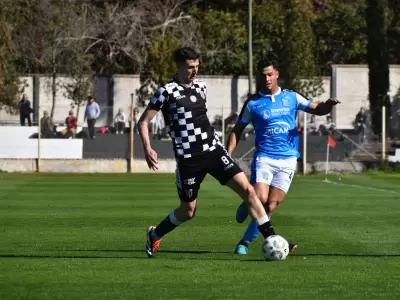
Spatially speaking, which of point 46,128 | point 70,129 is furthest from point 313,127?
point 46,128

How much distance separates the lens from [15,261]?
37.0ft

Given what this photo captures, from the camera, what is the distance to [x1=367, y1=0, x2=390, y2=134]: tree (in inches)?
2148

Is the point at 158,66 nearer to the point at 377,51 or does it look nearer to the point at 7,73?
the point at 7,73

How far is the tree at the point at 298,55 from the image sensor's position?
54062mm

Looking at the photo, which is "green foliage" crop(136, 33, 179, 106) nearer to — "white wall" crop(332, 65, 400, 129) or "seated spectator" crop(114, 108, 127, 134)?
"white wall" crop(332, 65, 400, 129)

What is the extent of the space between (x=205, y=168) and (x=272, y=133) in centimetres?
140

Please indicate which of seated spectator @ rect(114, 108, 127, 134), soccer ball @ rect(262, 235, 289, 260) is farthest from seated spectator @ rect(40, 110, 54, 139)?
soccer ball @ rect(262, 235, 289, 260)

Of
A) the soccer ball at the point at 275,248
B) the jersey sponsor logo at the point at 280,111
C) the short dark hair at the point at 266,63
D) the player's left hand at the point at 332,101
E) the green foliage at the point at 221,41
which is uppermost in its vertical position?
the green foliage at the point at 221,41

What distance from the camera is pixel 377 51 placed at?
181ft

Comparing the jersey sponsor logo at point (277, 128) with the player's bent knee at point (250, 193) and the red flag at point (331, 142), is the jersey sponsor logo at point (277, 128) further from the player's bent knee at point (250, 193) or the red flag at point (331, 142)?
the red flag at point (331, 142)

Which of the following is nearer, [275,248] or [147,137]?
[275,248]

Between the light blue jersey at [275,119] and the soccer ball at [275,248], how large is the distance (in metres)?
1.52

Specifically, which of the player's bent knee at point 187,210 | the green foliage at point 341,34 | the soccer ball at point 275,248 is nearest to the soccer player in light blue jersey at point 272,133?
the player's bent knee at point 187,210

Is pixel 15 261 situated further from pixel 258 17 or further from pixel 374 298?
pixel 258 17
